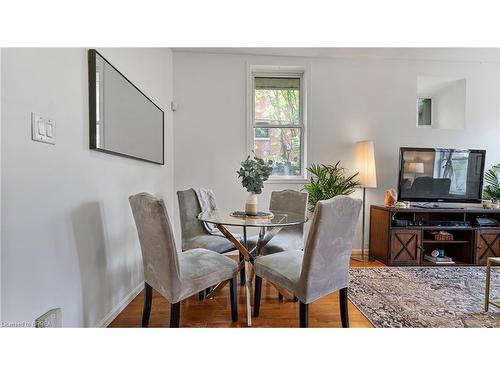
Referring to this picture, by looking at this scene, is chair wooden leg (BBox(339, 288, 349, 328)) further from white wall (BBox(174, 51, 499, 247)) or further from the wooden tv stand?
white wall (BBox(174, 51, 499, 247))

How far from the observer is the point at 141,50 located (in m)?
2.30

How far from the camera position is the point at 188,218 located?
2381 mm

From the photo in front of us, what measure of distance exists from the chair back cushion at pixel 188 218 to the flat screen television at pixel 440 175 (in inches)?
104

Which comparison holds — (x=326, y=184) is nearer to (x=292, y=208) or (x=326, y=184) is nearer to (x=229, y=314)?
(x=292, y=208)

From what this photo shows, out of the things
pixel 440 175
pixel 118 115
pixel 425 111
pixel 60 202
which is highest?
pixel 425 111

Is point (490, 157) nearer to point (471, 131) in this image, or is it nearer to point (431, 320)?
point (471, 131)

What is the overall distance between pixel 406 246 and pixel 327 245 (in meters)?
2.24

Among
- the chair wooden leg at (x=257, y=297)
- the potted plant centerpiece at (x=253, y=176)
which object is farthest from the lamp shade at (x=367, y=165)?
the chair wooden leg at (x=257, y=297)

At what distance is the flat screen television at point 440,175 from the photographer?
319cm

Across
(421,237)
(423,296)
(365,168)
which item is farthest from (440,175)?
(423,296)

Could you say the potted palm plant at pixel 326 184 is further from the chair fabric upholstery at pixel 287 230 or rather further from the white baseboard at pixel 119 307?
the white baseboard at pixel 119 307

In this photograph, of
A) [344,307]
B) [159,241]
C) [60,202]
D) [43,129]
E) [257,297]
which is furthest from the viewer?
[257,297]

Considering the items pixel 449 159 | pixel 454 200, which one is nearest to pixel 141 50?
pixel 449 159

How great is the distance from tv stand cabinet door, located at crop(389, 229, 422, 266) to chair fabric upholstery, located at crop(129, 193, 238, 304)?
238cm
